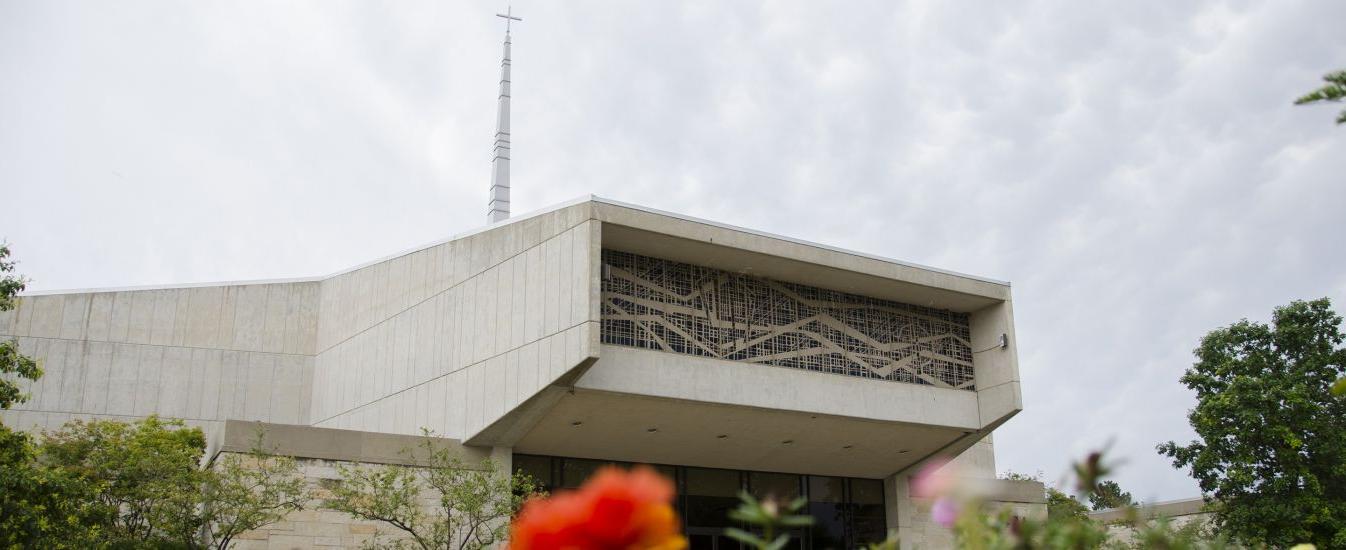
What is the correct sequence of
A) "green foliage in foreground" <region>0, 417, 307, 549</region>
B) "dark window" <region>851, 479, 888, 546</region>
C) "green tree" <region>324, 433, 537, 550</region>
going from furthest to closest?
"dark window" <region>851, 479, 888, 546</region> < "green tree" <region>324, 433, 537, 550</region> < "green foliage in foreground" <region>0, 417, 307, 549</region>

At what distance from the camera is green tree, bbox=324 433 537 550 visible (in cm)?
1984

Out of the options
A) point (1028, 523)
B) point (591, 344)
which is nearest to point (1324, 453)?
point (591, 344)

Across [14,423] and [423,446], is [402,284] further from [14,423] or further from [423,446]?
[14,423]

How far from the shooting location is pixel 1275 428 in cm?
2711

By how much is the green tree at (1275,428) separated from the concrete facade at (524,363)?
5927 mm

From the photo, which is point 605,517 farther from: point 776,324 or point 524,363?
point 776,324

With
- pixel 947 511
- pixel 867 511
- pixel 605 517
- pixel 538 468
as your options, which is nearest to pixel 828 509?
pixel 867 511

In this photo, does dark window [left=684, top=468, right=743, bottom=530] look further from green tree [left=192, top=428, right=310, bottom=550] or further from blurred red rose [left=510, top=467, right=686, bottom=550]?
blurred red rose [left=510, top=467, right=686, bottom=550]

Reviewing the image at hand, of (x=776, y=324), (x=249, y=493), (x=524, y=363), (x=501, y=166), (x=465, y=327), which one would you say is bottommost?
(x=249, y=493)

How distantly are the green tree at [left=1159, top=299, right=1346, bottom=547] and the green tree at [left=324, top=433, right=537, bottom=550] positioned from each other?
17.1 metres

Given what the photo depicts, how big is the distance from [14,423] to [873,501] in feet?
70.1

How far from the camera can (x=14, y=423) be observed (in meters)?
28.2

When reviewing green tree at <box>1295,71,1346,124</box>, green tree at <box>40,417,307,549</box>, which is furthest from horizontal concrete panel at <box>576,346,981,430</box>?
green tree at <box>1295,71,1346,124</box>

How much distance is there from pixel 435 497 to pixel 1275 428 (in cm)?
1941
